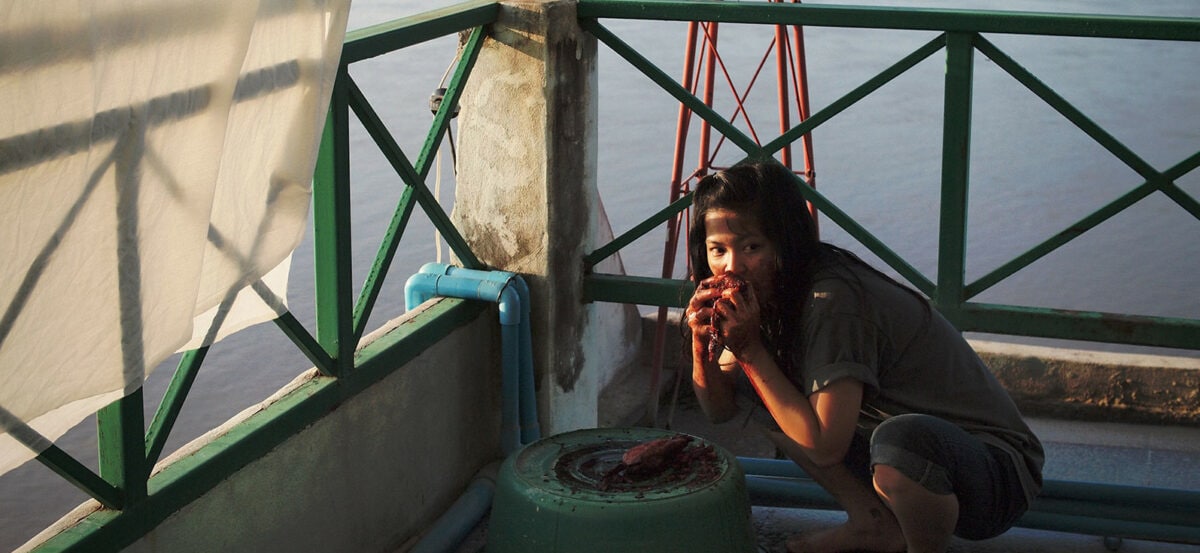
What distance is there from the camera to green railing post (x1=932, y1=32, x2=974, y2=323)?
143 inches

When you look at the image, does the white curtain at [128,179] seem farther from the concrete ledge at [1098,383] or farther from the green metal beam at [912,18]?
the concrete ledge at [1098,383]

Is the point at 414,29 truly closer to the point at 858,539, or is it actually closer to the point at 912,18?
the point at 912,18

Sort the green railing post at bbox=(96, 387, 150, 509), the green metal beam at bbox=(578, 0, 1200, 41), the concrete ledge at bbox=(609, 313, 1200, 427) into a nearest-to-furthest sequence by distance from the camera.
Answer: the green railing post at bbox=(96, 387, 150, 509), the green metal beam at bbox=(578, 0, 1200, 41), the concrete ledge at bbox=(609, 313, 1200, 427)

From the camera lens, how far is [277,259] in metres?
2.56

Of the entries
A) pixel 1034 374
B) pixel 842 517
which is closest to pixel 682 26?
pixel 1034 374

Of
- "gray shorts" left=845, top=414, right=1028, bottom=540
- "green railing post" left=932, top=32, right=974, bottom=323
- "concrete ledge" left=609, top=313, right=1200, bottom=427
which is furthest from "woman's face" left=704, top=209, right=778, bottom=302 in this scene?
"concrete ledge" left=609, top=313, right=1200, bottom=427

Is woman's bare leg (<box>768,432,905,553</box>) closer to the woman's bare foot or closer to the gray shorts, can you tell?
the woman's bare foot

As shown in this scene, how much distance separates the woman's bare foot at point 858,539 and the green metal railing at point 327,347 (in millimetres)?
1194

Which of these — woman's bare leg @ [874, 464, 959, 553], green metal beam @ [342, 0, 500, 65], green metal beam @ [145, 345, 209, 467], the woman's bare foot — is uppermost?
green metal beam @ [342, 0, 500, 65]

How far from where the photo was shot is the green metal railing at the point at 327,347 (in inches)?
98.4

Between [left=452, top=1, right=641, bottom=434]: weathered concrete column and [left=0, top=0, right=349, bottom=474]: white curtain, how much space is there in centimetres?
137

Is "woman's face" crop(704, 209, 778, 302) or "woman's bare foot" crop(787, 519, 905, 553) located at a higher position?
"woman's face" crop(704, 209, 778, 302)

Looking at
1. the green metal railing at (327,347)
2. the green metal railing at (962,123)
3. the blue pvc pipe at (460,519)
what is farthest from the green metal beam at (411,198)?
the blue pvc pipe at (460,519)

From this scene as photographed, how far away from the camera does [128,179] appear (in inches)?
82.6
